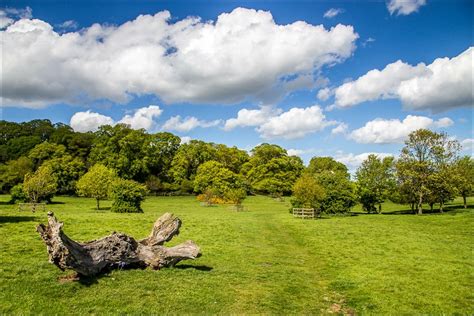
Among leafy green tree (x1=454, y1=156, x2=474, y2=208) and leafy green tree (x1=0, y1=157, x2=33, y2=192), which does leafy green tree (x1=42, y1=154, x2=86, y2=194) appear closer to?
leafy green tree (x1=0, y1=157, x2=33, y2=192)

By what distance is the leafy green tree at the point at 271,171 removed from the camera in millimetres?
97500

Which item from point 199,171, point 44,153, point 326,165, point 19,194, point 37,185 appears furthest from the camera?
point 326,165

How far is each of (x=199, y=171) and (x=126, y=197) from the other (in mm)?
44794

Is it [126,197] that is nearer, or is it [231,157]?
[126,197]

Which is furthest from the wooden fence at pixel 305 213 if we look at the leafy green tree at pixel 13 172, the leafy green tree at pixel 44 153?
the leafy green tree at pixel 44 153

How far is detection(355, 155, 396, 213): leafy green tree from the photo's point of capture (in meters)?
61.2

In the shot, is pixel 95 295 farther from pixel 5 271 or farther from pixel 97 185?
pixel 97 185

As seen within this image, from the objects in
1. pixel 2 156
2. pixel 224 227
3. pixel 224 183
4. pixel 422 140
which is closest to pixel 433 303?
pixel 224 227

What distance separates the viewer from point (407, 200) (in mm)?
57938

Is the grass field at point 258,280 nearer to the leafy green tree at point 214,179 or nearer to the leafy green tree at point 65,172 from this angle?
the leafy green tree at point 65,172

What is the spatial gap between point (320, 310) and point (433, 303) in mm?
4366

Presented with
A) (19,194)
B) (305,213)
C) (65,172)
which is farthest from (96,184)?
(305,213)

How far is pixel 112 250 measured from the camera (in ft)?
45.3

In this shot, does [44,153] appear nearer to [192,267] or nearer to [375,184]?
[375,184]
